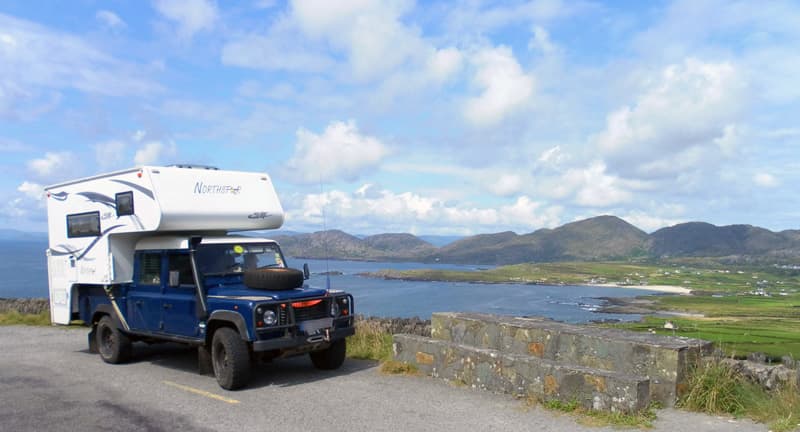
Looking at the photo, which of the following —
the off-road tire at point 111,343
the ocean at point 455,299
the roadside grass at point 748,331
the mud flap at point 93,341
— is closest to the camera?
the off-road tire at point 111,343

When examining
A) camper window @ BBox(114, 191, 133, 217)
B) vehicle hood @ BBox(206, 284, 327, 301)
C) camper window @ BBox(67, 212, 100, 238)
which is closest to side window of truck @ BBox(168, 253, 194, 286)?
vehicle hood @ BBox(206, 284, 327, 301)

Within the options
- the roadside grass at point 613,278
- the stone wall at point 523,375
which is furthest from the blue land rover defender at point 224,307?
the roadside grass at point 613,278

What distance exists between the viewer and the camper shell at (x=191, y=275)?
9250 millimetres

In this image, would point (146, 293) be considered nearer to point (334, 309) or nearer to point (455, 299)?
point (334, 309)

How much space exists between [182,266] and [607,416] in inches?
274

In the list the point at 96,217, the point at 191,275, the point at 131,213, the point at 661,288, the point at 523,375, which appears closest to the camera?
the point at 523,375

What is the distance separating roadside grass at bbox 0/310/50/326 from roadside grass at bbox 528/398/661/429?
54.4 ft

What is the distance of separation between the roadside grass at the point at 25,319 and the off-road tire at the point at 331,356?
473 inches

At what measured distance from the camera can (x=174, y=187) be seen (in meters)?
10.5

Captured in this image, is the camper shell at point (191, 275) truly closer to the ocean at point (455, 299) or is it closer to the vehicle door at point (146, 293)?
the vehicle door at point (146, 293)

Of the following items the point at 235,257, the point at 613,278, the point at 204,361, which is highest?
the point at 235,257

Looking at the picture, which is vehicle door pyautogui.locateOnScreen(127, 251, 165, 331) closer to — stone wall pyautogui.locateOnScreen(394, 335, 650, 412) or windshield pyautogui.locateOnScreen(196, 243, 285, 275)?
windshield pyautogui.locateOnScreen(196, 243, 285, 275)

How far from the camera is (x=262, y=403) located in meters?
8.34

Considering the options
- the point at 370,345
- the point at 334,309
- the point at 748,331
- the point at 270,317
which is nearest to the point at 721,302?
the point at 748,331
